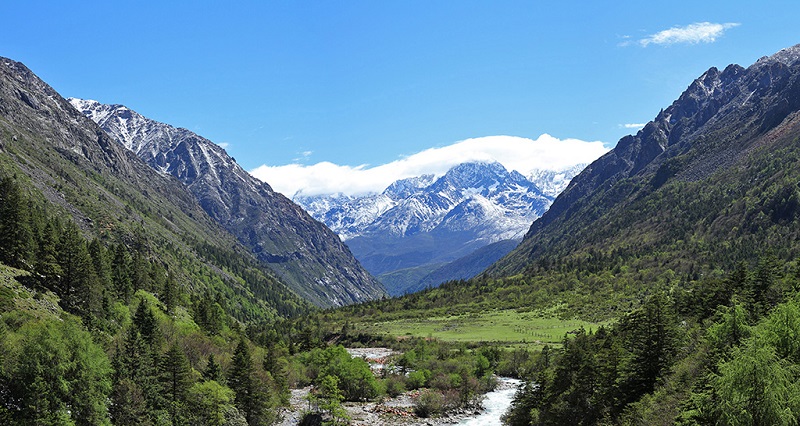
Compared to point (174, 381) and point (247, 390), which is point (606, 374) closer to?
point (247, 390)

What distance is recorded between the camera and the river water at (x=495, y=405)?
302ft

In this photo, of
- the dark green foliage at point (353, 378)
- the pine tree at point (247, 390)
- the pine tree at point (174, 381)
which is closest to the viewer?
the pine tree at point (174, 381)

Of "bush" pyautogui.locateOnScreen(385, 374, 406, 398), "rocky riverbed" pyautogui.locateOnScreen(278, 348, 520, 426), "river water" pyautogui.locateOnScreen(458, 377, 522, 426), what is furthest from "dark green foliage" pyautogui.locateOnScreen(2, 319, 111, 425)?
"bush" pyautogui.locateOnScreen(385, 374, 406, 398)

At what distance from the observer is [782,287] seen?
6212cm

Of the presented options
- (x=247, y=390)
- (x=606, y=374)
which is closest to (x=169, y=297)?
(x=247, y=390)

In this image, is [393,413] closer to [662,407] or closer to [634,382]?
[634,382]

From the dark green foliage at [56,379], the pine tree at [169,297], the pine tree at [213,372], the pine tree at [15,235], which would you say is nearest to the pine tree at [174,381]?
the pine tree at [213,372]

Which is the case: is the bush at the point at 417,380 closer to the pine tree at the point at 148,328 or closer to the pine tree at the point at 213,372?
the pine tree at the point at 213,372

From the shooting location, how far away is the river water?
9219cm

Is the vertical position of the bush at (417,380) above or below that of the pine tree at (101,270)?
below

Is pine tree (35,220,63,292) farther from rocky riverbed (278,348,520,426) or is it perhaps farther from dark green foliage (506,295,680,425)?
dark green foliage (506,295,680,425)

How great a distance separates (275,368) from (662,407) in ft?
247

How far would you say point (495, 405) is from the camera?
104 meters

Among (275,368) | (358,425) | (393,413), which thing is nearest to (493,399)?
(393,413)
